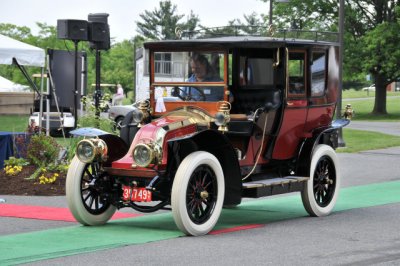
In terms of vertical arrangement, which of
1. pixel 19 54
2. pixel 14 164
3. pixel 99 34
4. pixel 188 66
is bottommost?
pixel 14 164

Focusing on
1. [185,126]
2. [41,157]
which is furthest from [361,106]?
[185,126]

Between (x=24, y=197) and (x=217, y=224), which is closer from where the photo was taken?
(x=217, y=224)

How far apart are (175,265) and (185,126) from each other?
2.41 metres

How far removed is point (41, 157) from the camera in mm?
14555

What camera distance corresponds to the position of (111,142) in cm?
1012

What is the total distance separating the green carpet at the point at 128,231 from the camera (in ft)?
27.6

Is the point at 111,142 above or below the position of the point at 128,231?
above

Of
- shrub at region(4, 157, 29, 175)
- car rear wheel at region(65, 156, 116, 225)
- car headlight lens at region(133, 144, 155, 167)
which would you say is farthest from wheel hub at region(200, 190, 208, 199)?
shrub at region(4, 157, 29, 175)

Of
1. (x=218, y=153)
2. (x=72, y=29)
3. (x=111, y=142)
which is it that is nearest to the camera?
(x=218, y=153)

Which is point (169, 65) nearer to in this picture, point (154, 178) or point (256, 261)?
point (154, 178)

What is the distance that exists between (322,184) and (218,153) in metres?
2.11

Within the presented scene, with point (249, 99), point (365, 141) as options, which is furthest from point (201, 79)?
point (365, 141)

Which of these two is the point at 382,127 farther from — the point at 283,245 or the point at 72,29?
the point at 283,245

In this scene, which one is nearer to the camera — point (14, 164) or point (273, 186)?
point (273, 186)
